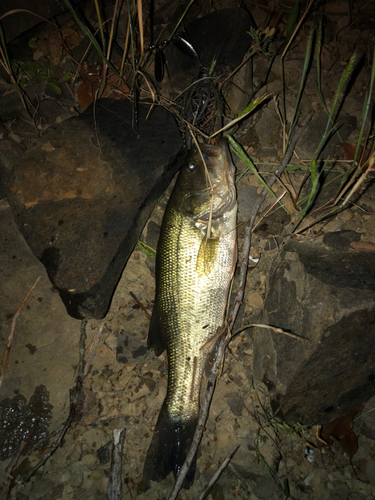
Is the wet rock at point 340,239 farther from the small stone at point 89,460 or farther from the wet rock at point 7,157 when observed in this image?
the wet rock at point 7,157

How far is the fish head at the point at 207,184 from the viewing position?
111 inches

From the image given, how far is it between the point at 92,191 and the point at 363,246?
2814mm

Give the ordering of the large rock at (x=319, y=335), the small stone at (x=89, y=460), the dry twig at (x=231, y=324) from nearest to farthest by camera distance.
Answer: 1. the large rock at (x=319, y=335)
2. the dry twig at (x=231, y=324)
3. the small stone at (x=89, y=460)

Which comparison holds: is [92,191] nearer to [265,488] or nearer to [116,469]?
[116,469]

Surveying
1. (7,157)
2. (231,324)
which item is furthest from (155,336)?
(7,157)

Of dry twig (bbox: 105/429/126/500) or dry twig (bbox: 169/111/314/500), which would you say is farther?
dry twig (bbox: 105/429/126/500)

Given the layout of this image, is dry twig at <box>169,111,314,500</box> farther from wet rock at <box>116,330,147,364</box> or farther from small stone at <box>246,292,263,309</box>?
wet rock at <box>116,330,147,364</box>

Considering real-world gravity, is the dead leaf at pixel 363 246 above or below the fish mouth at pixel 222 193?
below

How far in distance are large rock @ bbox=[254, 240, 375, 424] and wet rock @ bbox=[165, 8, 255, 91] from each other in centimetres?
232

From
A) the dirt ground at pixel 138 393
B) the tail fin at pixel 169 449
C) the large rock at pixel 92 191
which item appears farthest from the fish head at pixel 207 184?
the tail fin at pixel 169 449

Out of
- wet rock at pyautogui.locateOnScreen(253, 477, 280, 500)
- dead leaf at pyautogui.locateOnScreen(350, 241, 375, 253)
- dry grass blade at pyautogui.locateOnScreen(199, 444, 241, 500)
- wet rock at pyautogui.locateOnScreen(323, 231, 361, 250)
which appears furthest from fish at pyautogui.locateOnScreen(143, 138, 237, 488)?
dead leaf at pyautogui.locateOnScreen(350, 241, 375, 253)

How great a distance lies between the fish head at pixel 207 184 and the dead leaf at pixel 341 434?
238 centimetres

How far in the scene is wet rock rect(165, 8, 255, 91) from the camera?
10.9 feet

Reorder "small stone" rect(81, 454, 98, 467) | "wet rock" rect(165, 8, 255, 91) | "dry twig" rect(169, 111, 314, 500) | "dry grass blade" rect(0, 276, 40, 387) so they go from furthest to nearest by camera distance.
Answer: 1. "wet rock" rect(165, 8, 255, 91)
2. "dry grass blade" rect(0, 276, 40, 387)
3. "small stone" rect(81, 454, 98, 467)
4. "dry twig" rect(169, 111, 314, 500)
